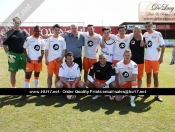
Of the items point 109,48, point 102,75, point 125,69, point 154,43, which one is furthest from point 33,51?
point 154,43

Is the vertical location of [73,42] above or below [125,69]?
above

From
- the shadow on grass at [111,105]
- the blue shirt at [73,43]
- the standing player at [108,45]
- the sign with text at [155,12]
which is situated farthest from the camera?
the sign with text at [155,12]

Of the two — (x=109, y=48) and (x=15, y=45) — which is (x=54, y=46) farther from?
(x=109, y=48)

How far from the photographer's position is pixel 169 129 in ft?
12.0

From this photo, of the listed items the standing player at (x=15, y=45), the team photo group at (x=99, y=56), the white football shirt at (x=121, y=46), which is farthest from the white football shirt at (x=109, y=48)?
the standing player at (x=15, y=45)

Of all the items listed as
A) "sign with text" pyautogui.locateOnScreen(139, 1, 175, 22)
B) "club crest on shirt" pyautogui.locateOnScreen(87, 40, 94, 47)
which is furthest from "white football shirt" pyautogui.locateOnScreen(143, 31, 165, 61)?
"sign with text" pyautogui.locateOnScreen(139, 1, 175, 22)

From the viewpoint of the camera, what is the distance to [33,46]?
5477 millimetres

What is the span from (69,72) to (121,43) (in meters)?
1.63

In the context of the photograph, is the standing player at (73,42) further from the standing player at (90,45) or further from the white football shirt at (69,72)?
the white football shirt at (69,72)

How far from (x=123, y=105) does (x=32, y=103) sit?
2225 millimetres

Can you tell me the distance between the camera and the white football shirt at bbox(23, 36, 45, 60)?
544 centimetres

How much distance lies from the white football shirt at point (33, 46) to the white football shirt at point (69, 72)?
2.54ft

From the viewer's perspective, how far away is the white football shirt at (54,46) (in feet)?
18.2

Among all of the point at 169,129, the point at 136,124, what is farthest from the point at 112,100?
the point at 169,129
